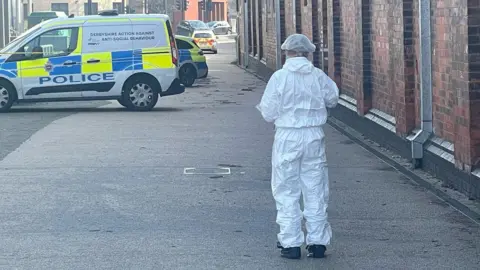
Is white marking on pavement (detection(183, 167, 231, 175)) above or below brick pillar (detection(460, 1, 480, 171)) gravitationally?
below

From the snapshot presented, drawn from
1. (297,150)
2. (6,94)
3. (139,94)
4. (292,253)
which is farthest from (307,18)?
(292,253)

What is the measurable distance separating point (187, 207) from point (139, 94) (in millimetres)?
12680

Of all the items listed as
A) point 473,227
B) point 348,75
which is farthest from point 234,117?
point 473,227

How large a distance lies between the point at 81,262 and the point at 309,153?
1.78 m

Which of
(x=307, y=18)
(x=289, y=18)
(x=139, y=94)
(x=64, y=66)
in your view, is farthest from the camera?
(x=289, y=18)

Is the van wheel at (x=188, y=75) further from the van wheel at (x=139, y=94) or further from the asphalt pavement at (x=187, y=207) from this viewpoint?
the asphalt pavement at (x=187, y=207)

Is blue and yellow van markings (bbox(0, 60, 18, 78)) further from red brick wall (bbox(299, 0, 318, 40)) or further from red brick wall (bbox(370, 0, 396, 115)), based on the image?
red brick wall (bbox(370, 0, 396, 115))

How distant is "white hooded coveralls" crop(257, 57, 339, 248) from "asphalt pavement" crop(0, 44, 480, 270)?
0.88 ft

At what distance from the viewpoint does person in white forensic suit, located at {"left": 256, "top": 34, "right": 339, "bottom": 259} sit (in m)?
8.48

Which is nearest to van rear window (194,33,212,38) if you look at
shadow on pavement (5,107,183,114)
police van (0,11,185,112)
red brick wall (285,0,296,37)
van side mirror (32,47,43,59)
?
red brick wall (285,0,296,37)

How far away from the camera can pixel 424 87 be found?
13672mm

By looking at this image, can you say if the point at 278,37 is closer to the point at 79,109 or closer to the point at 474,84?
the point at 79,109

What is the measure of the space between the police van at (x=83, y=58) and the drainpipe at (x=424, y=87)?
33.6 ft

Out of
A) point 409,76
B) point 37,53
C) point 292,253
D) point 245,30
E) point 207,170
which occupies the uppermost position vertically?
point 245,30
